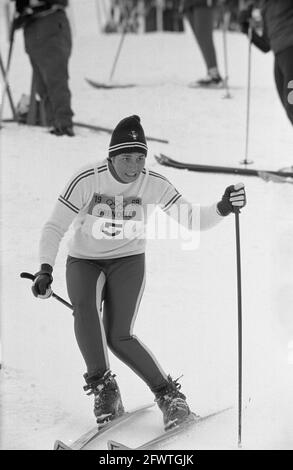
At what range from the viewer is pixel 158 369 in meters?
3.62

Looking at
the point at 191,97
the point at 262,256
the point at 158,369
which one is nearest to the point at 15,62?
the point at 191,97

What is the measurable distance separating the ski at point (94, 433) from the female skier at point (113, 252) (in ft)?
0.11

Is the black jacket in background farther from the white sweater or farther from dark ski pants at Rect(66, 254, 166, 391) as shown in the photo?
dark ski pants at Rect(66, 254, 166, 391)

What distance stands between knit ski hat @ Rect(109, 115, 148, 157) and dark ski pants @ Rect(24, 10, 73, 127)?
3650 millimetres

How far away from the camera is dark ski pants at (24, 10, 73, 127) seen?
7.13 metres

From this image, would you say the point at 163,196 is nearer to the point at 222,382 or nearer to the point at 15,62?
the point at 222,382

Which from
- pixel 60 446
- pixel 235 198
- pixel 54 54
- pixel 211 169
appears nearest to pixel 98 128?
pixel 54 54

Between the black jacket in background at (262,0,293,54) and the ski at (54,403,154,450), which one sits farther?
the black jacket in background at (262,0,293,54)

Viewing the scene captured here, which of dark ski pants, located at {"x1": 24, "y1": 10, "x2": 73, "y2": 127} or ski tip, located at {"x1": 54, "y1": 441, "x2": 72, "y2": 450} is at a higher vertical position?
dark ski pants, located at {"x1": 24, "y1": 10, "x2": 73, "y2": 127}

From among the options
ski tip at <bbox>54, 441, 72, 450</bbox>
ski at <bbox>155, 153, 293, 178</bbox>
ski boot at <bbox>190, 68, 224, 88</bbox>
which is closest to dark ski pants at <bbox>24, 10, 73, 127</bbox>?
ski at <bbox>155, 153, 293, 178</bbox>

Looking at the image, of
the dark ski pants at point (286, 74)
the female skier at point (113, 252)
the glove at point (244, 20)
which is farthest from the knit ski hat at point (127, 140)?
the glove at point (244, 20)

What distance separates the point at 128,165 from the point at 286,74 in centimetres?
277

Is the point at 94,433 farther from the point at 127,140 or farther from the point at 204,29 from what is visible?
the point at 204,29

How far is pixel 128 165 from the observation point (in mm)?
3543
